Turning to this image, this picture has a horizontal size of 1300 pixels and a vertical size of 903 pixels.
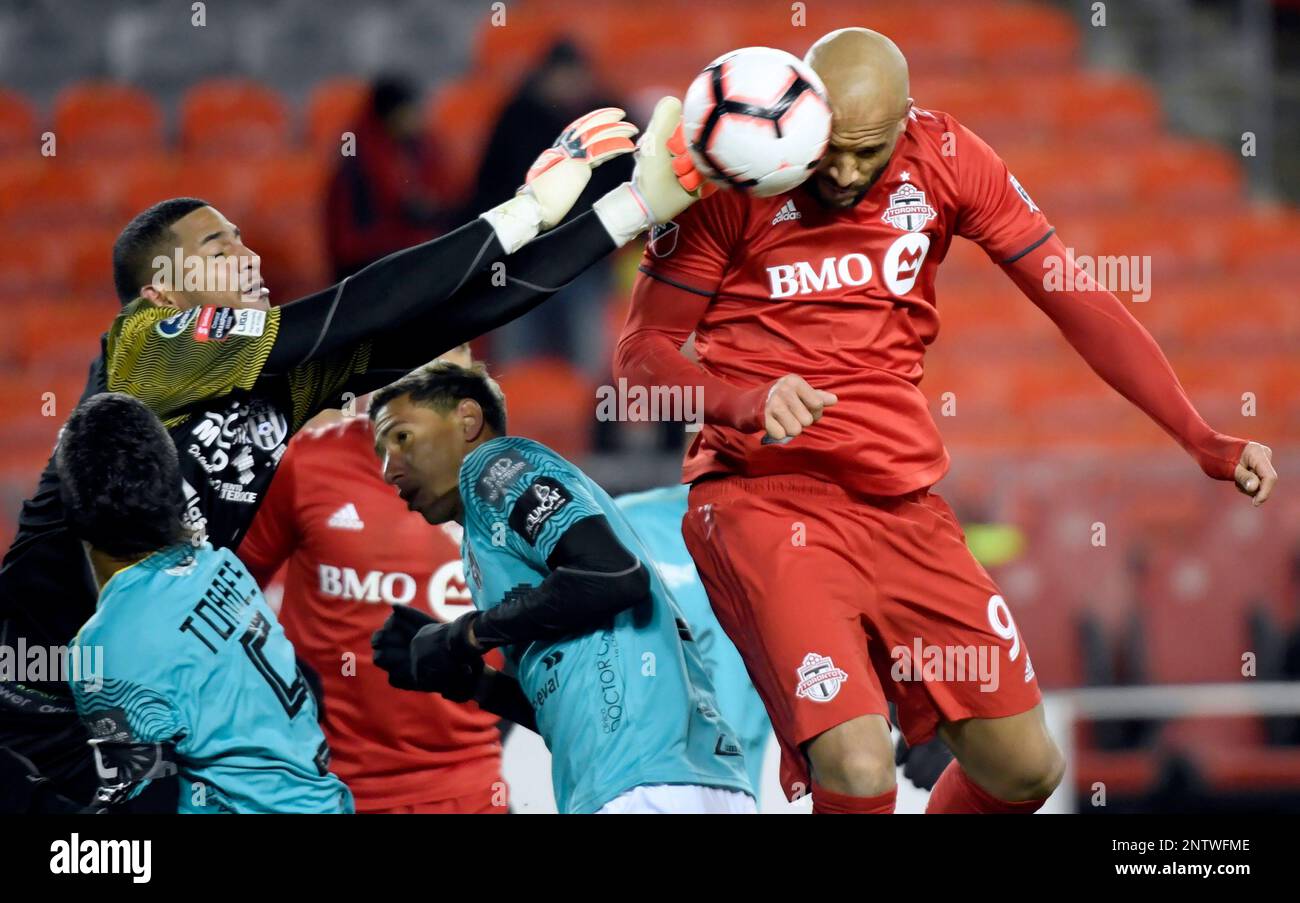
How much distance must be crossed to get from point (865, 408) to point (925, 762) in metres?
1.24

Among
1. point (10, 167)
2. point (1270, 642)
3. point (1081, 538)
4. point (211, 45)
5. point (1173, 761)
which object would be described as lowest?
point (1173, 761)

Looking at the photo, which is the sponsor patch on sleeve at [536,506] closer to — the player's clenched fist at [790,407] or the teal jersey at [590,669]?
the teal jersey at [590,669]

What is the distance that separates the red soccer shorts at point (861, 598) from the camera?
336 centimetres

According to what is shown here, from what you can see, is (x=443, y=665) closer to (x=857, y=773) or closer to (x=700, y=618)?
(x=857, y=773)

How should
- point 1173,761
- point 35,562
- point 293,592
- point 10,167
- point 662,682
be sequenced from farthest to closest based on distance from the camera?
point 10,167, point 1173,761, point 293,592, point 35,562, point 662,682

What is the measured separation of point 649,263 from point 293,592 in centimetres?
142

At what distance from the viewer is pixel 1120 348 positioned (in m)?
3.63

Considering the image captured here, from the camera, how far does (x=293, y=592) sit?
442 centimetres

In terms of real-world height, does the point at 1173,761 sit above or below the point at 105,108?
below

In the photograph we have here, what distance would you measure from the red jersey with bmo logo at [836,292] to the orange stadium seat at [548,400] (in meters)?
3.88

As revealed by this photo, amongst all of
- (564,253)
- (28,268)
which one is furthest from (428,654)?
(28,268)

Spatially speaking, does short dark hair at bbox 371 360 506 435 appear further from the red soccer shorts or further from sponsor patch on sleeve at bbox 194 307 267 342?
the red soccer shorts
